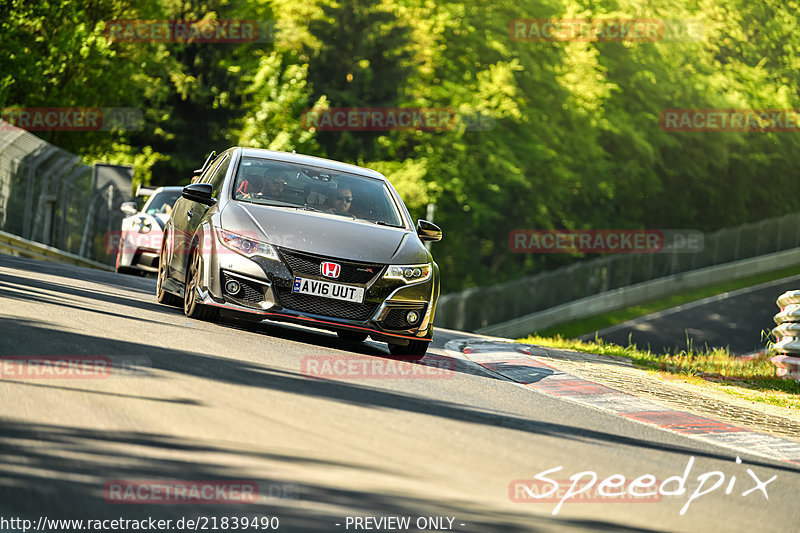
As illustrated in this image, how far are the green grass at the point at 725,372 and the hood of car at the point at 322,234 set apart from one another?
4185 millimetres

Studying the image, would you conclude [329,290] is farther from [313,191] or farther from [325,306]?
[313,191]

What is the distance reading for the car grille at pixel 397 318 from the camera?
1035 cm

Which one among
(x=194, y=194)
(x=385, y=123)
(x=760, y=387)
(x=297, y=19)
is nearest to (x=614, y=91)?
(x=385, y=123)

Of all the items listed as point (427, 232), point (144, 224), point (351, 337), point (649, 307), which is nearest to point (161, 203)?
point (144, 224)

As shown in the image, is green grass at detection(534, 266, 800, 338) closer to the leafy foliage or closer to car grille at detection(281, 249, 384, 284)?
the leafy foliage

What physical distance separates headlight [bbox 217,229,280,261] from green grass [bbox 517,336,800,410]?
5318 mm

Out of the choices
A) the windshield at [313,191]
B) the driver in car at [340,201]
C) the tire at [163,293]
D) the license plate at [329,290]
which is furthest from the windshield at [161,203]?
the license plate at [329,290]

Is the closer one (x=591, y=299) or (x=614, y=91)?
(x=591, y=299)

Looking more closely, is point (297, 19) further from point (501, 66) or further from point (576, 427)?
point (576, 427)

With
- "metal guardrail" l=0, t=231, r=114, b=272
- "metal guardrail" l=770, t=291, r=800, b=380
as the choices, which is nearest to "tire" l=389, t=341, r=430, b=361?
"metal guardrail" l=770, t=291, r=800, b=380

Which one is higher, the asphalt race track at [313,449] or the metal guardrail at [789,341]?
the asphalt race track at [313,449]

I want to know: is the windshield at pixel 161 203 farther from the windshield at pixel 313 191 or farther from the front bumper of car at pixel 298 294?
the front bumper of car at pixel 298 294

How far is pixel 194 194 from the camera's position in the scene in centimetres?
1102

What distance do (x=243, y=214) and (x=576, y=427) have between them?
393 cm
